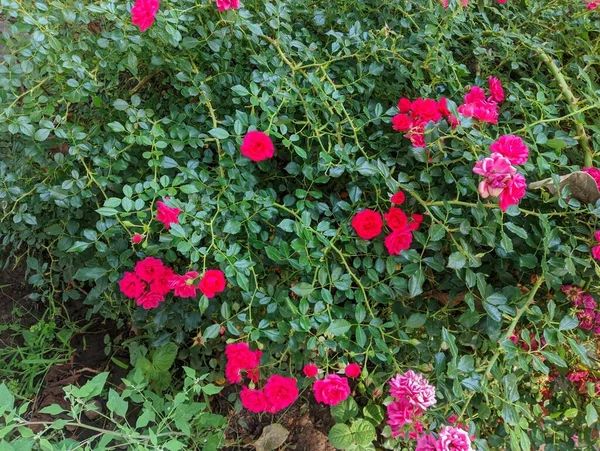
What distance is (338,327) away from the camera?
1.38 meters

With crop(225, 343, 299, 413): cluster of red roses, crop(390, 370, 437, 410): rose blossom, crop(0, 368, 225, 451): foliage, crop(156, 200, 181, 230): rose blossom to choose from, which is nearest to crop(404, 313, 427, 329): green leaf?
crop(390, 370, 437, 410): rose blossom

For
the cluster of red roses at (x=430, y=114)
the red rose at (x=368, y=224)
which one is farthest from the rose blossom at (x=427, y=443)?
the cluster of red roses at (x=430, y=114)

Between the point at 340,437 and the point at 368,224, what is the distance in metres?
0.72

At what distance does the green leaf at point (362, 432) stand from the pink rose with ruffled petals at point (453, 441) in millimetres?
449

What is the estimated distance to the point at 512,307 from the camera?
1.39m

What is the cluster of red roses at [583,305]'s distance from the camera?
1429mm

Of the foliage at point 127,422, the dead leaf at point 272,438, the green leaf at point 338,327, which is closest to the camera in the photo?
the foliage at point 127,422

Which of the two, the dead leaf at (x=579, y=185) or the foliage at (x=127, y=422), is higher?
the dead leaf at (x=579, y=185)

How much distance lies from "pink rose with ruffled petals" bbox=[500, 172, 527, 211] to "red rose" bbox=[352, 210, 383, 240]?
1.13 ft

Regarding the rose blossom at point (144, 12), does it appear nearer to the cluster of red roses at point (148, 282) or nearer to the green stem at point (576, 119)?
the cluster of red roses at point (148, 282)

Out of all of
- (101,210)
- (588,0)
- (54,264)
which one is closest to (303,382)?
(101,210)

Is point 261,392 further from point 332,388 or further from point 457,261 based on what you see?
point 457,261

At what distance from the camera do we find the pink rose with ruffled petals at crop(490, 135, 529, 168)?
4.25 feet

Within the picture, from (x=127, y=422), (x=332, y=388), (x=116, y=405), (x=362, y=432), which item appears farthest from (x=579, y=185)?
(x=127, y=422)
